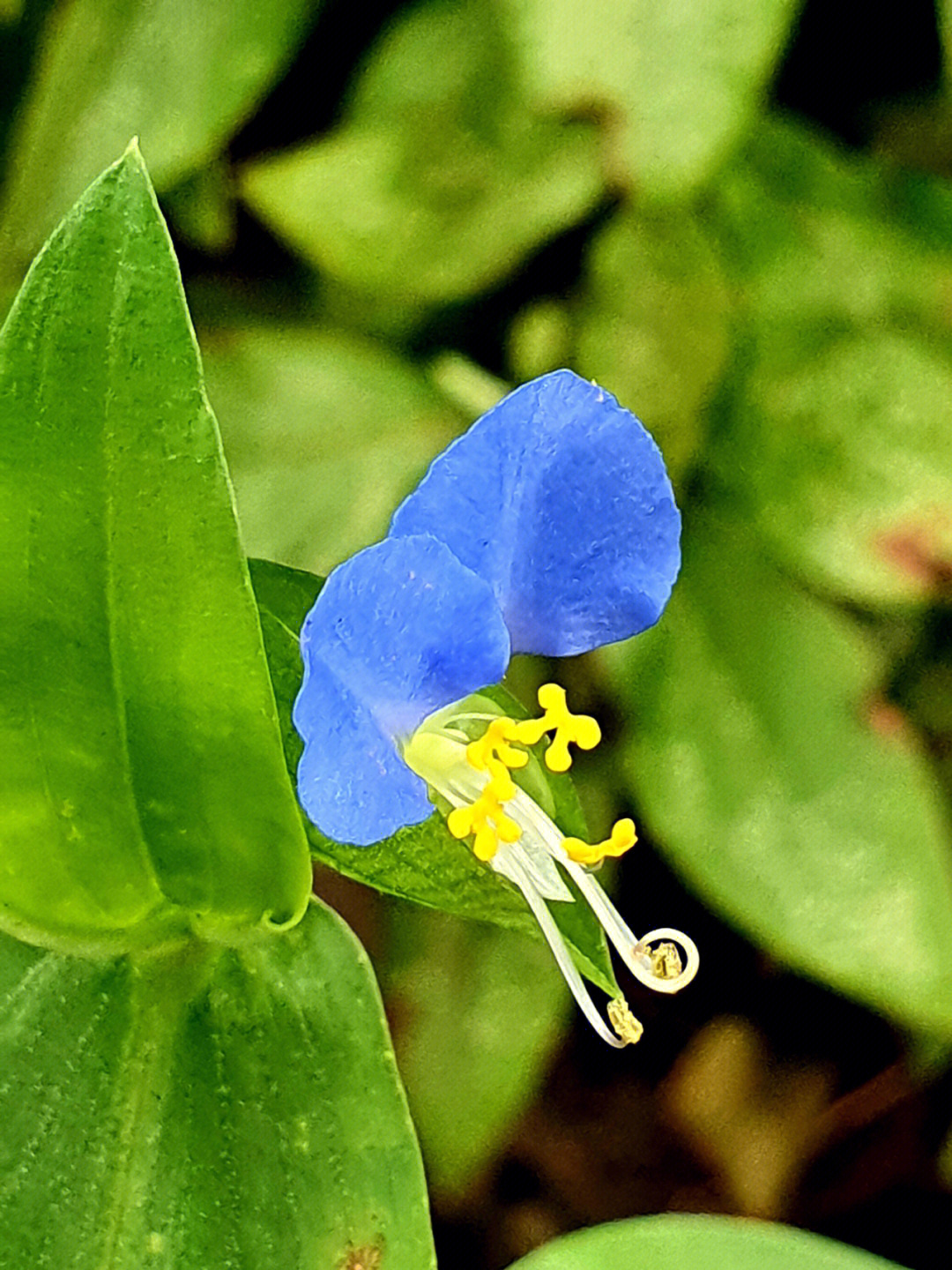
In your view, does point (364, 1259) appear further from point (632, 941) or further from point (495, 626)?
point (495, 626)

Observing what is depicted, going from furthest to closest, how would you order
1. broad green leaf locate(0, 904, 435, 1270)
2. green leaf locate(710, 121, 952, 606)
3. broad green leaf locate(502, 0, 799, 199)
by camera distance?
green leaf locate(710, 121, 952, 606)
broad green leaf locate(502, 0, 799, 199)
broad green leaf locate(0, 904, 435, 1270)

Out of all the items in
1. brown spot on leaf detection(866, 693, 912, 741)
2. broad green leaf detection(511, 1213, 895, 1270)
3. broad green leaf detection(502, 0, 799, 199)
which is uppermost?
broad green leaf detection(502, 0, 799, 199)

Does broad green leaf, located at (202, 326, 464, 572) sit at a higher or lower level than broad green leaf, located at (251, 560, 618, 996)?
lower

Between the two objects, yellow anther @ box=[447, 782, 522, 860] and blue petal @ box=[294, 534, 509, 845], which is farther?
yellow anther @ box=[447, 782, 522, 860]

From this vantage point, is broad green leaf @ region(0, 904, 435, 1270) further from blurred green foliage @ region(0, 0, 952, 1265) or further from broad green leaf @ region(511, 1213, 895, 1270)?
blurred green foliage @ region(0, 0, 952, 1265)

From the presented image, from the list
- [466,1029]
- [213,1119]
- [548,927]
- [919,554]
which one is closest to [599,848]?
[548,927]

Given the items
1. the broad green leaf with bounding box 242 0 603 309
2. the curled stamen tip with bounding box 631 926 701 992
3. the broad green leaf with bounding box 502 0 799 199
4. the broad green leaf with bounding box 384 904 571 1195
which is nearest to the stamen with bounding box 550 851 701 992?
the curled stamen tip with bounding box 631 926 701 992

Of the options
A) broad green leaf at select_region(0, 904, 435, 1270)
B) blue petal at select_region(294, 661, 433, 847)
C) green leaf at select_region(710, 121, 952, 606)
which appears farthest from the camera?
green leaf at select_region(710, 121, 952, 606)

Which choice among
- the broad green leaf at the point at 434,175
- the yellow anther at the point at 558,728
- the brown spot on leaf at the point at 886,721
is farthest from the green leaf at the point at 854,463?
the yellow anther at the point at 558,728
